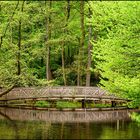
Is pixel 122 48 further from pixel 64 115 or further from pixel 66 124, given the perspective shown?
pixel 64 115

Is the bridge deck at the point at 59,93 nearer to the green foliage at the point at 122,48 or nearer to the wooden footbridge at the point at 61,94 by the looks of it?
the wooden footbridge at the point at 61,94

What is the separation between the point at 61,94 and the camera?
117 feet

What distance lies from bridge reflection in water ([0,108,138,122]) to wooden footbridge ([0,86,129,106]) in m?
3.04

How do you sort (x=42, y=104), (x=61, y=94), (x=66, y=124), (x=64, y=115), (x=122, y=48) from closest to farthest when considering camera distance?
(x=122, y=48), (x=66, y=124), (x=64, y=115), (x=61, y=94), (x=42, y=104)

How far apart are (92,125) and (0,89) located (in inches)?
490

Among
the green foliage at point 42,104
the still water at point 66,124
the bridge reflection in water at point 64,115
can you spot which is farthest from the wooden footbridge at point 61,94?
the bridge reflection in water at point 64,115

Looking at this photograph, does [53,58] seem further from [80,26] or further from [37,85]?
[37,85]

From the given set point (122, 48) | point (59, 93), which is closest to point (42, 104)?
point (59, 93)

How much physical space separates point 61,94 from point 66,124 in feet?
35.3

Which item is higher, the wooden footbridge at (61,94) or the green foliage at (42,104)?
the wooden footbridge at (61,94)

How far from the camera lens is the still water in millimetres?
20359

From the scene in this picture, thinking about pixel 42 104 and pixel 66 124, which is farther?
pixel 42 104

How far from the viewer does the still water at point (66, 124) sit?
802 inches

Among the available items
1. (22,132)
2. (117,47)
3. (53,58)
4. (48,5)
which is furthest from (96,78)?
(22,132)
